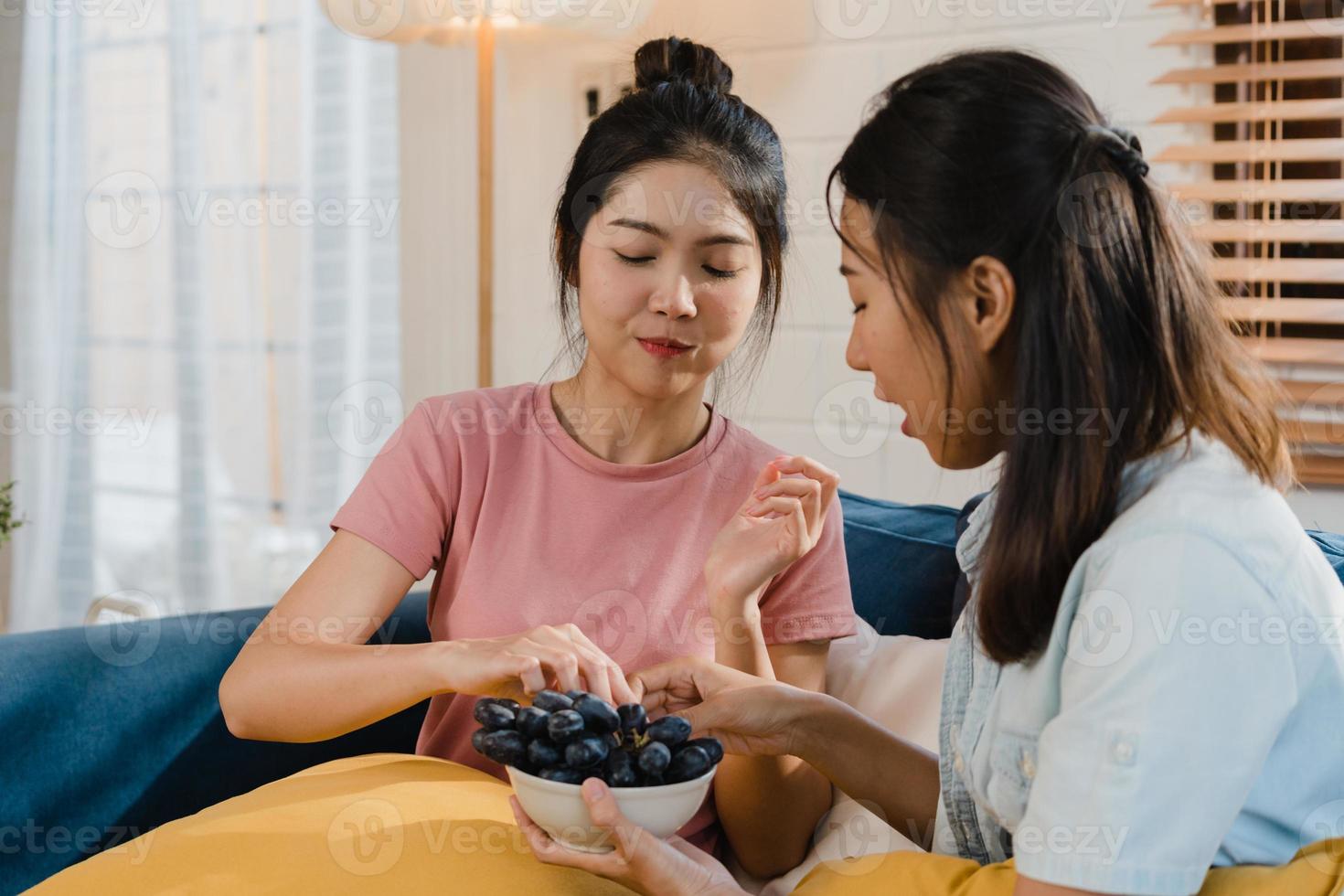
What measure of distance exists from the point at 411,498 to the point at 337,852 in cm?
42

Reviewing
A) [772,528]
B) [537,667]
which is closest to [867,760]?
[772,528]

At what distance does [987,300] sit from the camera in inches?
37.6

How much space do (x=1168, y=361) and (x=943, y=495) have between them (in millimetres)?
1372

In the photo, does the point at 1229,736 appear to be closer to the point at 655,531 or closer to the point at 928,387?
the point at 928,387

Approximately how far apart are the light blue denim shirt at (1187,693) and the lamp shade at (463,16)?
1.73 metres

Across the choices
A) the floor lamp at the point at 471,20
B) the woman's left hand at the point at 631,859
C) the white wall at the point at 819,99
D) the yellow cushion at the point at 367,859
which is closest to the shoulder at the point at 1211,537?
the yellow cushion at the point at 367,859

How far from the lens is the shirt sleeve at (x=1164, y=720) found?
31.9 inches

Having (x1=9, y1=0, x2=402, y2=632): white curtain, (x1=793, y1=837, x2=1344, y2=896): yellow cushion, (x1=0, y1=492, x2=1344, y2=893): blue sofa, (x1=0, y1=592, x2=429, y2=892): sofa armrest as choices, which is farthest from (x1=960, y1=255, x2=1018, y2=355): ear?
(x1=9, y1=0, x2=402, y2=632): white curtain

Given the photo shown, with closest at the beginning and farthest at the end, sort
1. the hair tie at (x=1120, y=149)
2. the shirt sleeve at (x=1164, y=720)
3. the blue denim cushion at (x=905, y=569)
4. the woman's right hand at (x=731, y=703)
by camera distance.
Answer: the shirt sleeve at (x=1164, y=720), the hair tie at (x=1120, y=149), the woman's right hand at (x=731, y=703), the blue denim cushion at (x=905, y=569)

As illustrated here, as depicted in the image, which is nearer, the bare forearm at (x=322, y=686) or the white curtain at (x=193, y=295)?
the bare forearm at (x=322, y=686)

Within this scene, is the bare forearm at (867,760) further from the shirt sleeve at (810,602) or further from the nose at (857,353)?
the nose at (857,353)

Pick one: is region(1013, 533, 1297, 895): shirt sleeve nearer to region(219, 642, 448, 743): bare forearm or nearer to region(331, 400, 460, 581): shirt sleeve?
region(219, 642, 448, 743): bare forearm

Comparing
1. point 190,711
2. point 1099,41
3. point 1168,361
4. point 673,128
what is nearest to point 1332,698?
point 1168,361

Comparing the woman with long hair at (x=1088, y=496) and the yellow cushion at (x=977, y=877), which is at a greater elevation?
the woman with long hair at (x=1088, y=496)
